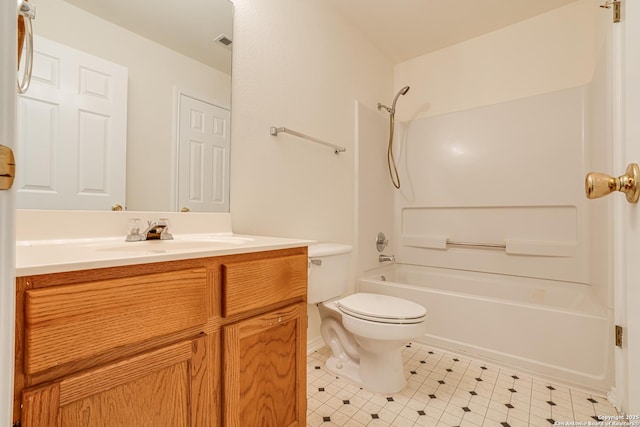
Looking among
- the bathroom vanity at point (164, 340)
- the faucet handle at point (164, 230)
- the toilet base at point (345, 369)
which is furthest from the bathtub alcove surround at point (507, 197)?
the faucet handle at point (164, 230)

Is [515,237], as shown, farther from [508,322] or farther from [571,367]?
[571,367]

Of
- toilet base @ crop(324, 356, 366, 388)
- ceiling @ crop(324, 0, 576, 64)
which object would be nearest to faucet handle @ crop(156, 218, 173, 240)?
toilet base @ crop(324, 356, 366, 388)

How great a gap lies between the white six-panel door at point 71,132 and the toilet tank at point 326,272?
0.90m

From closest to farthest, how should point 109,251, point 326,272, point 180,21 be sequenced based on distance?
point 109,251 → point 180,21 → point 326,272

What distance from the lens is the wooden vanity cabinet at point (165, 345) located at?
1.72ft

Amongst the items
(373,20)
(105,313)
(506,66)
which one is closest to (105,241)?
(105,313)

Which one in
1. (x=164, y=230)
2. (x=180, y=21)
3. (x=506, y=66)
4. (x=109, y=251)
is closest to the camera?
(x=109, y=251)

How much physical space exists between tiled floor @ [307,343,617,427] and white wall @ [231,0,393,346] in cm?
53

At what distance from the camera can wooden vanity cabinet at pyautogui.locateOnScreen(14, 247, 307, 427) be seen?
0.52 m

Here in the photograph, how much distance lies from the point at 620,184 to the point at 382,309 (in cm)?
116

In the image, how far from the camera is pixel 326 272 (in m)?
1.63

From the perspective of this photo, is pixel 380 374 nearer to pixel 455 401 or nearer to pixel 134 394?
pixel 455 401

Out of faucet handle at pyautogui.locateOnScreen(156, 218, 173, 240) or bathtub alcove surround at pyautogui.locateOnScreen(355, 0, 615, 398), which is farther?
bathtub alcove surround at pyautogui.locateOnScreen(355, 0, 615, 398)

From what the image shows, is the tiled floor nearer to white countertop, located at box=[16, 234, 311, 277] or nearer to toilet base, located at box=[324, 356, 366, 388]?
toilet base, located at box=[324, 356, 366, 388]
